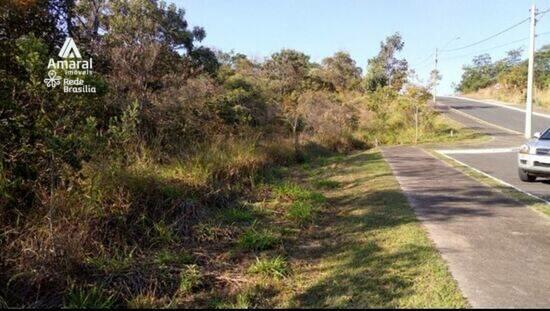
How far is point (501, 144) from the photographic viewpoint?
21484 millimetres

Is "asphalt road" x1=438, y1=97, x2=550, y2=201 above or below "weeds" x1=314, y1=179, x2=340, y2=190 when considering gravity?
above

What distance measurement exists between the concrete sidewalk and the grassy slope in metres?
0.20

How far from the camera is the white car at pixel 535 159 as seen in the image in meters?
9.95

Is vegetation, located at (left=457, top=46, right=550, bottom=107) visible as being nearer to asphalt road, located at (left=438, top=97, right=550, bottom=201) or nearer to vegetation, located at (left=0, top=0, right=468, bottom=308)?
asphalt road, located at (left=438, top=97, right=550, bottom=201)

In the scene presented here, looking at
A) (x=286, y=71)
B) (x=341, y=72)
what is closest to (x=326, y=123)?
(x=286, y=71)

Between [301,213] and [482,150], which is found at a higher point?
[482,150]

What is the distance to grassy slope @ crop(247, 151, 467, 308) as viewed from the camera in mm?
4234

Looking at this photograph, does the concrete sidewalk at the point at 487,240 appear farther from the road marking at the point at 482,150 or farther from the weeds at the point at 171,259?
the road marking at the point at 482,150

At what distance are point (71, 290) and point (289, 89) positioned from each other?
101ft

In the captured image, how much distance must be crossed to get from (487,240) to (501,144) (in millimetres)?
17557

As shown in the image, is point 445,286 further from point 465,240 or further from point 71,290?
point 71,290

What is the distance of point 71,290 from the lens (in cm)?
423

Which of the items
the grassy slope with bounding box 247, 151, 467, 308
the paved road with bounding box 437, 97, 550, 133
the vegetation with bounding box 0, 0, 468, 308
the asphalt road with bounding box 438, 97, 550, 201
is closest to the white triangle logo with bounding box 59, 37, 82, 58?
the vegetation with bounding box 0, 0, 468, 308

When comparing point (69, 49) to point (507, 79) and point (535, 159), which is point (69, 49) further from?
point (507, 79)
